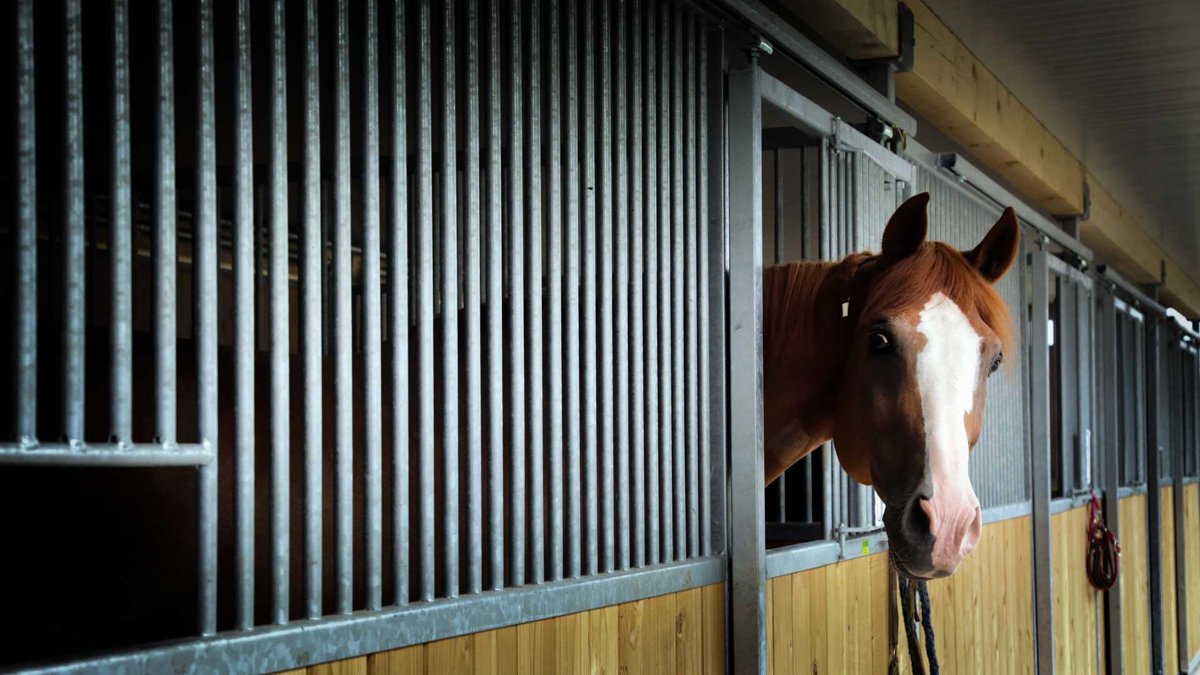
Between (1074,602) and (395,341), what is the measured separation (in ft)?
13.6

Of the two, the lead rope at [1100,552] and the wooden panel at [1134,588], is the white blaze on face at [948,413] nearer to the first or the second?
the lead rope at [1100,552]

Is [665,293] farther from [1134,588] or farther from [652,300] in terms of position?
[1134,588]

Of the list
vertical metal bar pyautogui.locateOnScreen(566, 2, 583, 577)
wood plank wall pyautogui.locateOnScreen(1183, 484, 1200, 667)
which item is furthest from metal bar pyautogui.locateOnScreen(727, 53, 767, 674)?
→ wood plank wall pyautogui.locateOnScreen(1183, 484, 1200, 667)

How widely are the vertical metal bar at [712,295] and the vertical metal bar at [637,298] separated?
21 centimetres

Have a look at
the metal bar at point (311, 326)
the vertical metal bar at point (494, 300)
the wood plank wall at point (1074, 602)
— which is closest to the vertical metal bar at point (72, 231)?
the metal bar at point (311, 326)

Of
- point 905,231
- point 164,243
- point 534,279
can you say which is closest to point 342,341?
point 164,243

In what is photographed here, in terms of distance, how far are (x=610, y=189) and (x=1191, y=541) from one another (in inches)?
→ 326

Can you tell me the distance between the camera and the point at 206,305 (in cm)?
112

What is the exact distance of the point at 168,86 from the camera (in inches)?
42.0

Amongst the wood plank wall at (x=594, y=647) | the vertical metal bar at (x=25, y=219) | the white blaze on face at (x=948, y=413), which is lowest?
the wood plank wall at (x=594, y=647)

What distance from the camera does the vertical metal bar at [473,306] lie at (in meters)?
1.46

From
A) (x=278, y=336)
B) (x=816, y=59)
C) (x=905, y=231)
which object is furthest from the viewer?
(x=816, y=59)

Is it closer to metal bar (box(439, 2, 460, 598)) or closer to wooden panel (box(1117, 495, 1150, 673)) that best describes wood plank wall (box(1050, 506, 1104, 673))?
wooden panel (box(1117, 495, 1150, 673))

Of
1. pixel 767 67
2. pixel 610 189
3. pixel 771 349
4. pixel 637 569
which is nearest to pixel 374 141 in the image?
pixel 610 189
